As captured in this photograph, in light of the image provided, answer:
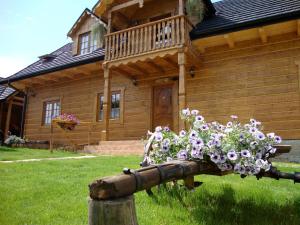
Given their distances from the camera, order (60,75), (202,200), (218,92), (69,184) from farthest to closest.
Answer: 1. (60,75)
2. (218,92)
3. (69,184)
4. (202,200)

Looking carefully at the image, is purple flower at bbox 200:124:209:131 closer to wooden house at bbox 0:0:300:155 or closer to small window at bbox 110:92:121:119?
wooden house at bbox 0:0:300:155

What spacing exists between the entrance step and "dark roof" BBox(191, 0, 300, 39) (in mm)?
4052

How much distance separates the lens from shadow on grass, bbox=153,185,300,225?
3.02m

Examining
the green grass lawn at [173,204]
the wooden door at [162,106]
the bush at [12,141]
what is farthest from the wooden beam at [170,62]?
the bush at [12,141]

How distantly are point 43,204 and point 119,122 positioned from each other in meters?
8.93

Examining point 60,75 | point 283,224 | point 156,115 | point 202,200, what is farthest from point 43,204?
point 60,75

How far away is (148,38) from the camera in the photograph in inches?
408

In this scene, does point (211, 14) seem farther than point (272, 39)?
Yes

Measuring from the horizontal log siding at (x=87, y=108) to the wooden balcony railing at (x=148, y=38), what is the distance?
6.35 ft

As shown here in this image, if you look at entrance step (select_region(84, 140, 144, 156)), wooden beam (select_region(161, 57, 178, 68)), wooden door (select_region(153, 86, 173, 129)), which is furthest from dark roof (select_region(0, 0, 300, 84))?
entrance step (select_region(84, 140, 144, 156))

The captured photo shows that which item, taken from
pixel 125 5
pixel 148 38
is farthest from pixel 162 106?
pixel 125 5

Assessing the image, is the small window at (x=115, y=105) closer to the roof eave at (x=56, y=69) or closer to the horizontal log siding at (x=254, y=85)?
the roof eave at (x=56, y=69)

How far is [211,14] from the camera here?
11.7 meters

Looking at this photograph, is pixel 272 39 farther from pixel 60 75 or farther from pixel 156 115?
pixel 60 75
